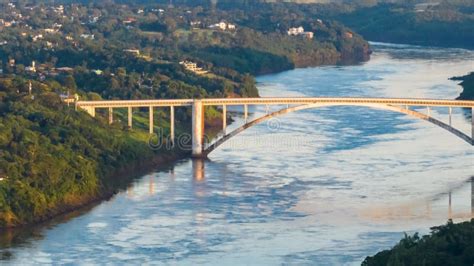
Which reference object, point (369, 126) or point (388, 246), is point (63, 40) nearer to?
point (369, 126)

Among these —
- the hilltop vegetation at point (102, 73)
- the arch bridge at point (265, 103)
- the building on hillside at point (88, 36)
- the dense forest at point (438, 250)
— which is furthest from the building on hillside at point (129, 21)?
the dense forest at point (438, 250)

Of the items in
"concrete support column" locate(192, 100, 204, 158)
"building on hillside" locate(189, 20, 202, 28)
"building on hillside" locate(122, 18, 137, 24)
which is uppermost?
"building on hillside" locate(122, 18, 137, 24)


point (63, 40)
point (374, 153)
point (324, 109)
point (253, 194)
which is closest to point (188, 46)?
point (63, 40)

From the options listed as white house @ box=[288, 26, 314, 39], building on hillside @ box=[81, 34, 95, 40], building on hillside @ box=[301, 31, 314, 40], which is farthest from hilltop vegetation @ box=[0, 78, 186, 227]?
white house @ box=[288, 26, 314, 39]

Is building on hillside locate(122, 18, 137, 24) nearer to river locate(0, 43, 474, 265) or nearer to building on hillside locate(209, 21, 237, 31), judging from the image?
building on hillside locate(209, 21, 237, 31)

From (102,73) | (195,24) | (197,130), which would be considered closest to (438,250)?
(197,130)

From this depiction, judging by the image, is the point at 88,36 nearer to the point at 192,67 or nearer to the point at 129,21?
the point at 129,21

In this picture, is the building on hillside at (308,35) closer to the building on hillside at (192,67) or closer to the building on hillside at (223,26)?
the building on hillside at (223,26)
